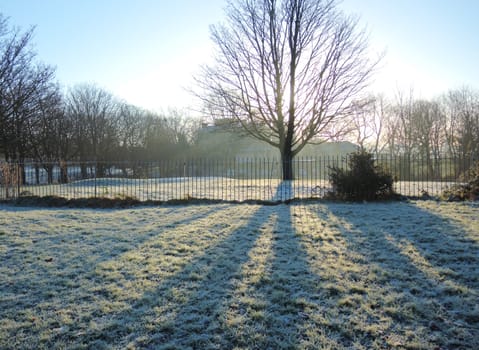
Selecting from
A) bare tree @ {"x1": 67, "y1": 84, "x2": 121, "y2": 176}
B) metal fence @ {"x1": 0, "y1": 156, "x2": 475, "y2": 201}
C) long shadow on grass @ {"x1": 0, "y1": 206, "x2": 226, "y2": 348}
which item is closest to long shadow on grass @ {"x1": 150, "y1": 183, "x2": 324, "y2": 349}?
long shadow on grass @ {"x1": 0, "y1": 206, "x2": 226, "y2": 348}

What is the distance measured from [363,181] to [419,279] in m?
6.19

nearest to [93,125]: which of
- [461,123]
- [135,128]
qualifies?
[135,128]

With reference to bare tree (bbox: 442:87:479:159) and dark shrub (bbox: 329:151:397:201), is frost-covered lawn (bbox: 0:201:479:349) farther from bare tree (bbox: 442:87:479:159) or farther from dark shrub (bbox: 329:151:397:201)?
bare tree (bbox: 442:87:479:159)

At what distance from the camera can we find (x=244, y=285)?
3.52 m

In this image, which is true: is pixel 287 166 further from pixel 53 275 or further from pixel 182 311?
pixel 182 311

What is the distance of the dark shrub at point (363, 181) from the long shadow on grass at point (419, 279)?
9.95 ft

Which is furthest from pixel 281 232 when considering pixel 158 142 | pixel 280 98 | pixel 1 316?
pixel 158 142

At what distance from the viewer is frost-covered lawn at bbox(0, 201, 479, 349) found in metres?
2.57

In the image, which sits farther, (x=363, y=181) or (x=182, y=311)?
(x=363, y=181)

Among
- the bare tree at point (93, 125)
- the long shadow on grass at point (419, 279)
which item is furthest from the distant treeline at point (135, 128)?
the long shadow on grass at point (419, 279)

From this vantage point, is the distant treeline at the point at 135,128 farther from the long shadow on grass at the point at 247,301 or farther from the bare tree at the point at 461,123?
the long shadow on grass at the point at 247,301

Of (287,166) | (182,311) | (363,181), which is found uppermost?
(287,166)

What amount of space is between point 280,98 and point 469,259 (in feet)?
50.9

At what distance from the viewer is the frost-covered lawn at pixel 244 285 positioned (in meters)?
2.57
